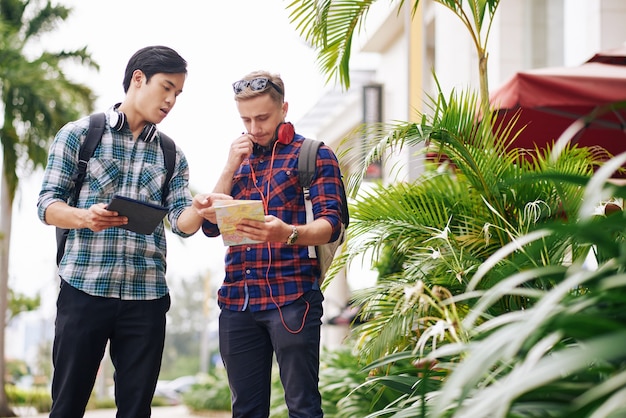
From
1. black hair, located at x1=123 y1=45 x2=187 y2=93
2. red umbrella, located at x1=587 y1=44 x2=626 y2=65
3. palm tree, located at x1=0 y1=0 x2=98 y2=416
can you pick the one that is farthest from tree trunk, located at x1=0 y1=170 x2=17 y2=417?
black hair, located at x1=123 y1=45 x2=187 y2=93

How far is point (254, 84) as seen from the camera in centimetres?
406

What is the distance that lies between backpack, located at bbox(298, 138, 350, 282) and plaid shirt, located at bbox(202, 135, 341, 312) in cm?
3

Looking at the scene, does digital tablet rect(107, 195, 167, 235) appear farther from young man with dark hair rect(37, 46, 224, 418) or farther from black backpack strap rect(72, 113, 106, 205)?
black backpack strap rect(72, 113, 106, 205)

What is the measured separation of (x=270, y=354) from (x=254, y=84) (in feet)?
3.85

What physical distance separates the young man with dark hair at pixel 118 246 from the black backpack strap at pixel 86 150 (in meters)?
0.02

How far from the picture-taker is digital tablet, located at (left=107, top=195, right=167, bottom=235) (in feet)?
12.2

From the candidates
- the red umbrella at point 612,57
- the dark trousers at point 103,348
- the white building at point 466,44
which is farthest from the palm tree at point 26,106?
the dark trousers at point 103,348

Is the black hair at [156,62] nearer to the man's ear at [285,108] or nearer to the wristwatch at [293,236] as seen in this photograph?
the man's ear at [285,108]

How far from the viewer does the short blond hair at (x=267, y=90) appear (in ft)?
13.3

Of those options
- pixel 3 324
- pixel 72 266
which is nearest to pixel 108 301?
pixel 72 266

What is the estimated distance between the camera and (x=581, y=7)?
11547 mm

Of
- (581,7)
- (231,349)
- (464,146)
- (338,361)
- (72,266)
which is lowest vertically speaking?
(338,361)

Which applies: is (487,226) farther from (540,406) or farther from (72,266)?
(540,406)

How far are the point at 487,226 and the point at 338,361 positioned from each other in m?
5.37
